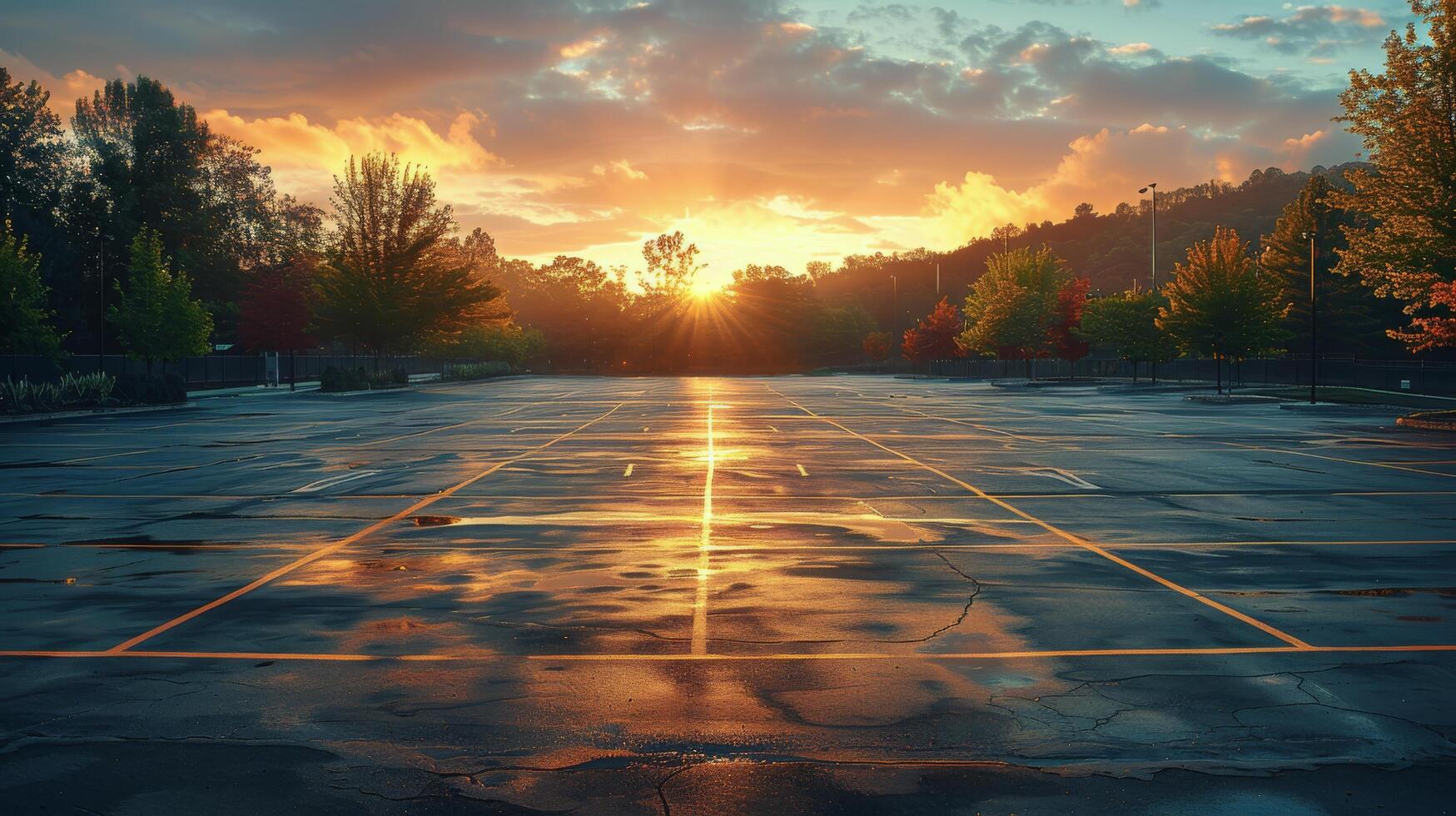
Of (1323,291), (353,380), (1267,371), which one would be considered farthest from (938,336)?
(353,380)

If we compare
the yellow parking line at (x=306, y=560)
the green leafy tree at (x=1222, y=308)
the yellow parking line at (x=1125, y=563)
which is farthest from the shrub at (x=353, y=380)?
the yellow parking line at (x=1125, y=563)

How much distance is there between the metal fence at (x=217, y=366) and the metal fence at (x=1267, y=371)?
5342 cm

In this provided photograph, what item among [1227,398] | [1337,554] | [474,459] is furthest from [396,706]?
[1227,398]

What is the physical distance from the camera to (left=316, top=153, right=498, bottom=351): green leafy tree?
77875mm

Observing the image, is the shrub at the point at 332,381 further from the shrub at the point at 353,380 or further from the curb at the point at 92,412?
the curb at the point at 92,412

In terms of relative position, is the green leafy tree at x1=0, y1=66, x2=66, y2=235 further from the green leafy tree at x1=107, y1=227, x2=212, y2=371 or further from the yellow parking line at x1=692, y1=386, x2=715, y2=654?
the yellow parking line at x1=692, y1=386, x2=715, y2=654

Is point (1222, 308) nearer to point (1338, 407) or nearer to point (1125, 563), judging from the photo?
Result: point (1338, 407)

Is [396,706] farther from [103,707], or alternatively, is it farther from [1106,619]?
[1106,619]

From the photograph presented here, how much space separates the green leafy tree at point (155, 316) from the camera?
5747cm

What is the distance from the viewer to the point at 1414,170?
3497 cm

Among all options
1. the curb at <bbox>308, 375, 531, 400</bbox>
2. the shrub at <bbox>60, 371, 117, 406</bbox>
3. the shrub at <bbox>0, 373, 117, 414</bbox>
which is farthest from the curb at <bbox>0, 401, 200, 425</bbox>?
the curb at <bbox>308, 375, 531, 400</bbox>

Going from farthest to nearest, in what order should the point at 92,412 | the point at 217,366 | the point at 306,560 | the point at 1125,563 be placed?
the point at 217,366 → the point at 92,412 → the point at 306,560 → the point at 1125,563

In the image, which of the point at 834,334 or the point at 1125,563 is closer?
the point at 1125,563

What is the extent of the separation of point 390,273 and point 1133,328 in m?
49.5
